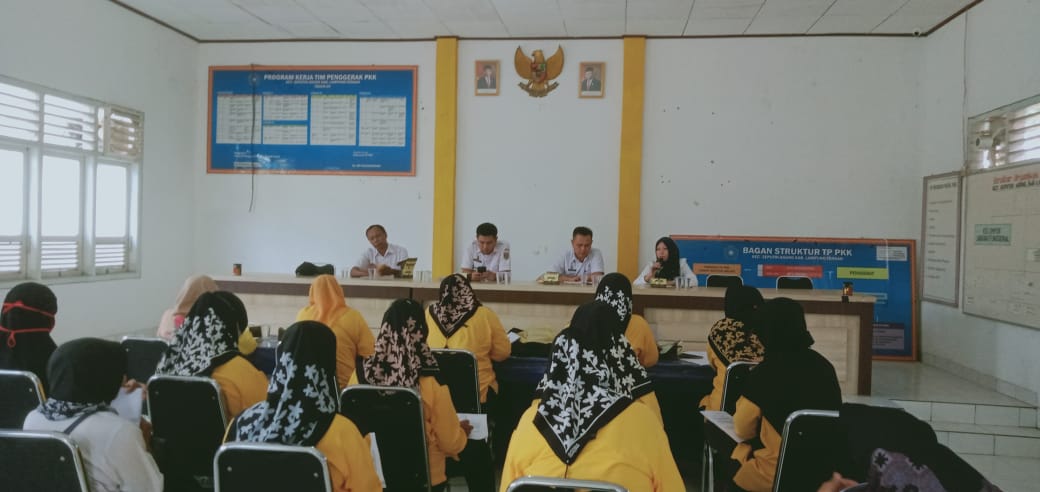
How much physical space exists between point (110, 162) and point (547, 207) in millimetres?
4217

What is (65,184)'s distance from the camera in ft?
18.4

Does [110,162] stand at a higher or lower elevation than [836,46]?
lower

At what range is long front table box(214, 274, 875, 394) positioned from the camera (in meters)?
4.51

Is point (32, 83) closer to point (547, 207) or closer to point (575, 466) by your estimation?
point (547, 207)

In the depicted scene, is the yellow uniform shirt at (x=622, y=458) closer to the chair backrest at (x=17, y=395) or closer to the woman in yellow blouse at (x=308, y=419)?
the woman in yellow blouse at (x=308, y=419)

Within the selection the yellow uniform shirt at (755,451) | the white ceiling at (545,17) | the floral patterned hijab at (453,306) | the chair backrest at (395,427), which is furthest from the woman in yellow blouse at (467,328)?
the white ceiling at (545,17)

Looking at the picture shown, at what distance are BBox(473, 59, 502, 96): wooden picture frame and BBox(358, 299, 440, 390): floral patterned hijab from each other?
4.57 meters

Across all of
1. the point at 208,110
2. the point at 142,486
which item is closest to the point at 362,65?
the point at 208,110

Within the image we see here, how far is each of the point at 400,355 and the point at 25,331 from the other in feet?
5.09

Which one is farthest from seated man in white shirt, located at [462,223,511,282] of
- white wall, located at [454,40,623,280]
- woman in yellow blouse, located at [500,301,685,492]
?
woman in yellow blouse, located at [500,301,685,492]

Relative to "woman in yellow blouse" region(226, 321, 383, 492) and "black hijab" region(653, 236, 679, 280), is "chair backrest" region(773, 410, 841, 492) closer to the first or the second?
"woman in yellow blouse" region(226, 321, 383, 492)

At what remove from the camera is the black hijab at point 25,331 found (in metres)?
2.59

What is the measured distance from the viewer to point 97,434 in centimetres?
175

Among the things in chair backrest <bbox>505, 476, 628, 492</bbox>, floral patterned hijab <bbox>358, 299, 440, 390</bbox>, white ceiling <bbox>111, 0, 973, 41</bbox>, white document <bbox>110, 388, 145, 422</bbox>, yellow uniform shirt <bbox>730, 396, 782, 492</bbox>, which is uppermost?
white ceiling <bbox>111, 0, 973, 41</bbox>
